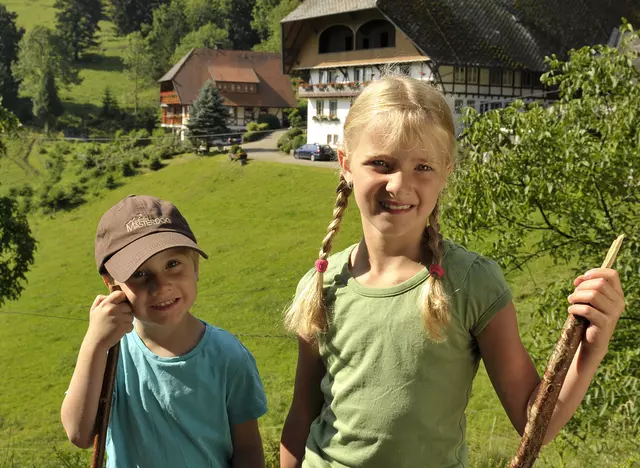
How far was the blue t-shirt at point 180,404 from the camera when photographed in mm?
2389

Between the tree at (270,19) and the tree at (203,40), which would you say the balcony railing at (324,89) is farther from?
the tree at (203,40)

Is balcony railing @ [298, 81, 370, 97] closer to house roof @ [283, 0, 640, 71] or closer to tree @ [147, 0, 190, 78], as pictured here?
house roof @ [283, 0, 640, 71]

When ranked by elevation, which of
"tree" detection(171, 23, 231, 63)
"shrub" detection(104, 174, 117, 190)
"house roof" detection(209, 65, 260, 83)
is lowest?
"shrub" detection(104, 174, 117, 190)

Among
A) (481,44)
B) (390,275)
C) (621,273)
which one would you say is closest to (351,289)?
(390,275)

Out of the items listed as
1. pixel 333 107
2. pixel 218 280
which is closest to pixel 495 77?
pixel 333 107

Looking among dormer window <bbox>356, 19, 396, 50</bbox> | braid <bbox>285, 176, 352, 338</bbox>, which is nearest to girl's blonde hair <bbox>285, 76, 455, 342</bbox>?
braid <bbox>285, 176, 352, 338</bbox>

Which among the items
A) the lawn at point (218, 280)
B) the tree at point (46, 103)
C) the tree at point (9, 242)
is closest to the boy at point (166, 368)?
the lawn at point (218, 280)

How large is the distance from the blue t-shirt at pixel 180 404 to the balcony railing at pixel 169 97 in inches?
2252

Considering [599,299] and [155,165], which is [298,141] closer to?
[155,165]

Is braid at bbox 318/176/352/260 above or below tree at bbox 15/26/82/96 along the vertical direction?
below

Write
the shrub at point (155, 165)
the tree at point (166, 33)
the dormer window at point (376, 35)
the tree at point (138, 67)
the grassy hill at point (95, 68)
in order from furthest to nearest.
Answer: the tree at point (166, 33)
the grassy hill at point (95, 68)
the tree at point (138, 67)
the shrub at point (155, 165)
the dormer window at point (376, 35)

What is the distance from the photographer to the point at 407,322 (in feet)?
7.07

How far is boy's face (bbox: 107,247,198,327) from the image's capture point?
2.32 metres

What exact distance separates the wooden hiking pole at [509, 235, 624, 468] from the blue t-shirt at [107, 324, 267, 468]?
94cm
